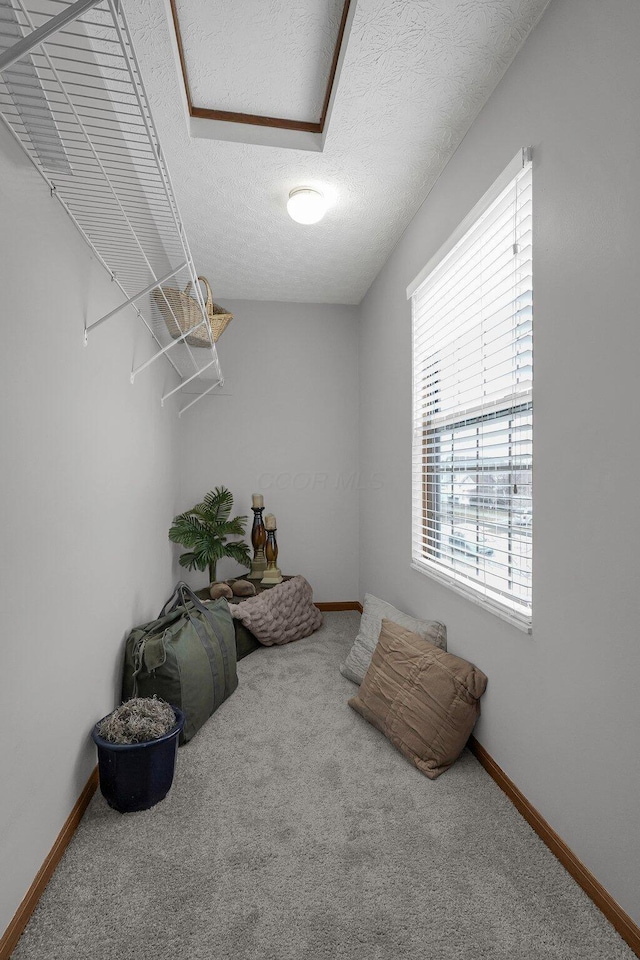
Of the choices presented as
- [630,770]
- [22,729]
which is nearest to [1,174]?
[22,729]

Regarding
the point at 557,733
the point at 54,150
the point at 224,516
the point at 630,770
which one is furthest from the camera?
the point at 224,516

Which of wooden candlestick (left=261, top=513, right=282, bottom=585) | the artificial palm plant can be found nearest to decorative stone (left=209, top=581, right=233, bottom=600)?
the artificial palm plant

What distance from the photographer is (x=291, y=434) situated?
4031 millimetres

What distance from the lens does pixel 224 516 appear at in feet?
12.1

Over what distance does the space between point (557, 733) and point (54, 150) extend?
1.99 metres

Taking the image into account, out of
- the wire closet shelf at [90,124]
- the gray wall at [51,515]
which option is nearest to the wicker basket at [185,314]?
the wire closet shelf at [90,124]

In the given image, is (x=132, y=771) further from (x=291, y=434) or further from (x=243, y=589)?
(x=291, y=434)

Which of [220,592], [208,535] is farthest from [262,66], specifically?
[220,592]

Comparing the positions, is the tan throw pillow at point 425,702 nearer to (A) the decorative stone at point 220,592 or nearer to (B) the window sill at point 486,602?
(B) the window sill at point 486,602

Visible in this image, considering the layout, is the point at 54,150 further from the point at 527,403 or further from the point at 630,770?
the point at 630,770

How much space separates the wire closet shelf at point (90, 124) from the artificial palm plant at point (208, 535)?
1.22m

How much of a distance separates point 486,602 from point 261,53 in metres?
1.99

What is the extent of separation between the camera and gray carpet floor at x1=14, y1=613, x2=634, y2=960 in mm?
1186

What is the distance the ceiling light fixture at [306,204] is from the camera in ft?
7.89
